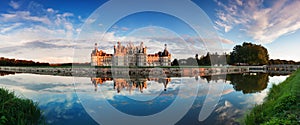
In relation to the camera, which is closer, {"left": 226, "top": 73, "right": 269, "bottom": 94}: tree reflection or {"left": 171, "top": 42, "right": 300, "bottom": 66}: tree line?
{"left": 226, "top": 73, "right": 269, "bottom": 94}: tree reflection

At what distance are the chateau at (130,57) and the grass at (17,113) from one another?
56.5 m

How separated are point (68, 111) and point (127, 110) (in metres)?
2.21

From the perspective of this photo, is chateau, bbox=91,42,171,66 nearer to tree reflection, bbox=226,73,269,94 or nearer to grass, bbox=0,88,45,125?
tree reflection, bbox=226,73,269,94

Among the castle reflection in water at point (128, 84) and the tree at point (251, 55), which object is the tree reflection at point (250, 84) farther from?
the tree at point (251, 55)

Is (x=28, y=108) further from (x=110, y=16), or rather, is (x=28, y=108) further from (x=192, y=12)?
(x=192, y=12)

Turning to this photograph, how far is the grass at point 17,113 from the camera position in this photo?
5137 mm

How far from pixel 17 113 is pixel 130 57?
59.5 m

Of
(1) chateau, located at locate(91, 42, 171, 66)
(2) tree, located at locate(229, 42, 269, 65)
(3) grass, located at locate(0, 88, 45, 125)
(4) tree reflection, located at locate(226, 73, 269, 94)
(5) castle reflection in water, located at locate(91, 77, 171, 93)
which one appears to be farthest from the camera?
(1) chateau, located at locate(91, 42, 171, 66)

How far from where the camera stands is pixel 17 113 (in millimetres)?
5707

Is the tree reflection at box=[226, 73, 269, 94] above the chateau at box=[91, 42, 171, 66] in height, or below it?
below

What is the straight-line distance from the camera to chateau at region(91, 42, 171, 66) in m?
65.0

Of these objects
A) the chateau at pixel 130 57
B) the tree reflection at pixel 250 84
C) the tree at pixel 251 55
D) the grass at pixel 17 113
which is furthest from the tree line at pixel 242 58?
the grass at pixel 17 113

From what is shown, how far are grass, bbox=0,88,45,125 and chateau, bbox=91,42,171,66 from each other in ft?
185

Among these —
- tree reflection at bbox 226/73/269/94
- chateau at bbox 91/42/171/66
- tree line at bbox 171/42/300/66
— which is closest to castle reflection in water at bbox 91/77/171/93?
tree reflection at bbox 226/73/269/94
